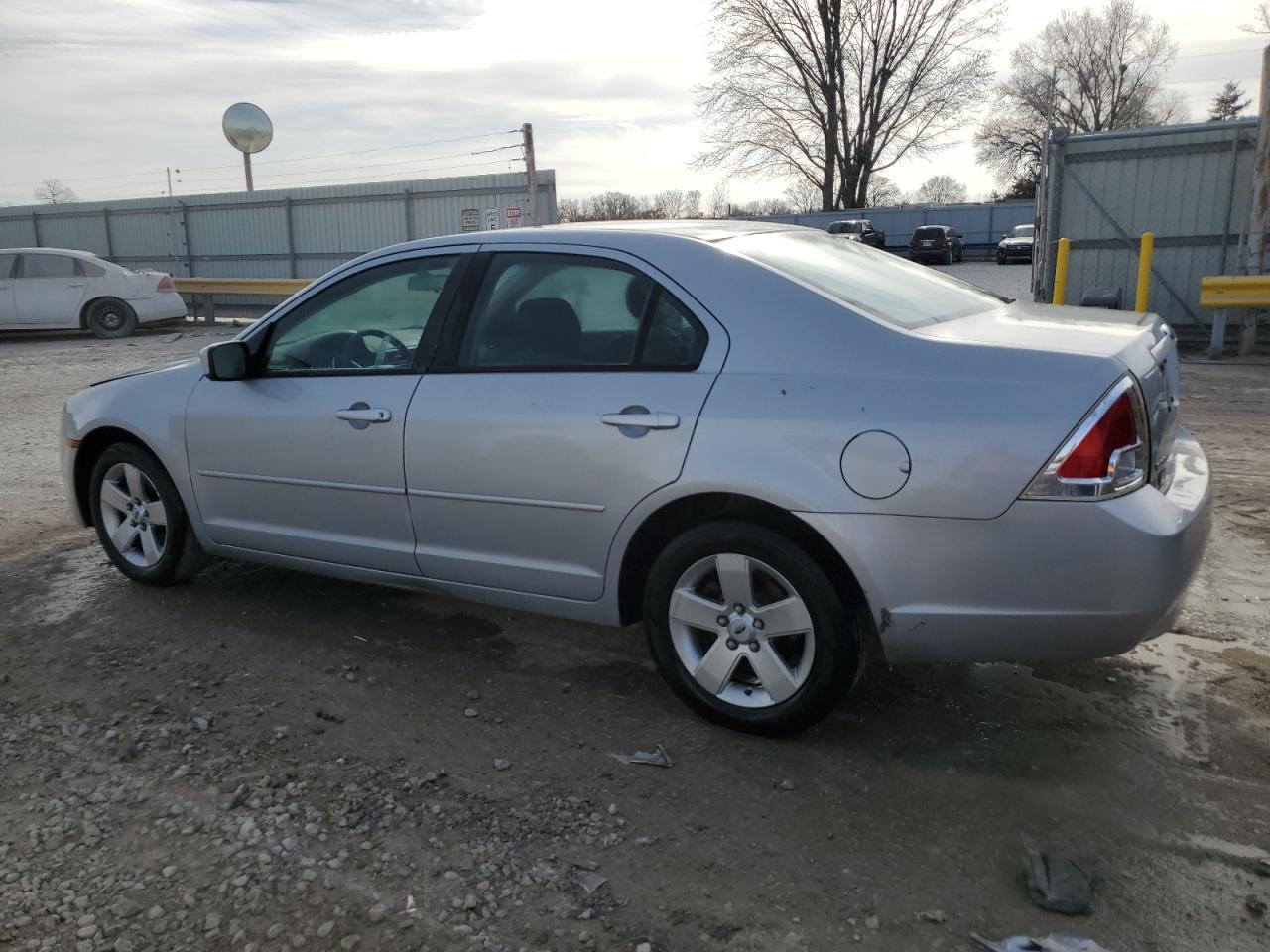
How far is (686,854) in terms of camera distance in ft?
9.05

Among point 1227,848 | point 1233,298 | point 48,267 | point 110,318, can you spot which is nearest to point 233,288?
point 110,318

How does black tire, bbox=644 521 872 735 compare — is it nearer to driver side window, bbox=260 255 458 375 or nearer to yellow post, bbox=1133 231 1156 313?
driver side window, bbox=260 255 458 375

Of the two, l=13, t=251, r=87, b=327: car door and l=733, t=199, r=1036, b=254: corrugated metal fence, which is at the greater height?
l=733, t=199, r=1036, b=254: corrugated metal fence

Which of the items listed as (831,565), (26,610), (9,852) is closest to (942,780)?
(831,565)

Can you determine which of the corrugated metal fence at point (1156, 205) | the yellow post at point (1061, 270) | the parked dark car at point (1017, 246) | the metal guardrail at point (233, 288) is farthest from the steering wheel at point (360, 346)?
the parked dark car at point (1017, 246)

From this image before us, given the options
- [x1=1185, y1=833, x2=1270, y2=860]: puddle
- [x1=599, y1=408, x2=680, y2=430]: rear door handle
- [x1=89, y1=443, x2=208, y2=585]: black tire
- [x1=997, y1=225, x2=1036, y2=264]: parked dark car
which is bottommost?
[x1=1185, y1=833, x2=1270, y2=860]: puddle

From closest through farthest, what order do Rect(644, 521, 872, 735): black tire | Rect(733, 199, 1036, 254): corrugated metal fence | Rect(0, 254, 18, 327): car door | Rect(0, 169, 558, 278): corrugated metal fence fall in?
Rect(644, 521, 872, 735): black tire, Rect(0, 254, 18, 327): car door, Rect(0, 169, 558, 278): corrugated metal fence, Rect(733, 199, 1036, 254): corrugated metal fence

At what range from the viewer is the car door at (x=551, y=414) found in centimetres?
332

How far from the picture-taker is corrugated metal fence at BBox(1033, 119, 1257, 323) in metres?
12.5

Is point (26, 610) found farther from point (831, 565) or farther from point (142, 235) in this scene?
point (142, 235)

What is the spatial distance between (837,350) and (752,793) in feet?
4.31

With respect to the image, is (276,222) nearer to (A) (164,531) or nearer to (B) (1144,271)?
(B) (1144,271)

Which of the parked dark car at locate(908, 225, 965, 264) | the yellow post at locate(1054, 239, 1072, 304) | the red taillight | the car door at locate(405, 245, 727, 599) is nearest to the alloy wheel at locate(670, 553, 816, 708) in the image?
the car door at locate(405, 245, 727, 599)

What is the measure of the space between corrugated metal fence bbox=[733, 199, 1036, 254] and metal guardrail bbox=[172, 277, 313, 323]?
27.5 metres
